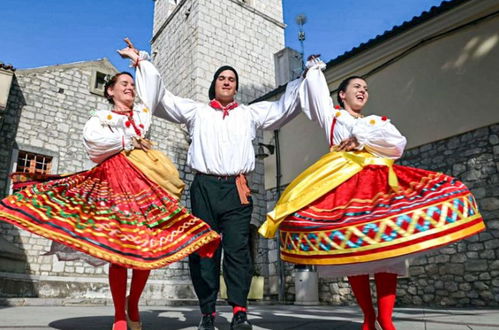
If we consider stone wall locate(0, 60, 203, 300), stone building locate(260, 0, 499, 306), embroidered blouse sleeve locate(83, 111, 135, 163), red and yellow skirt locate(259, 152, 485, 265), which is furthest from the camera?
stone wall locate(0, 60, 203, 300)

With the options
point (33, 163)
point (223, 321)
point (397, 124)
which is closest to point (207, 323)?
point (223, 321)

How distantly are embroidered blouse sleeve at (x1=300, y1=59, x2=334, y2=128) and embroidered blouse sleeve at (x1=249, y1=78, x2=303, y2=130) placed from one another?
106mm

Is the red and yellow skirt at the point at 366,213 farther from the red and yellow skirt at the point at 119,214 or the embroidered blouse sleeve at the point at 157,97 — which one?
the embroidered blouse sleeve at the point at 157,97

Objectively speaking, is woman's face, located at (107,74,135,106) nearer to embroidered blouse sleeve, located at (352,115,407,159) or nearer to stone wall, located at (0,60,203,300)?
embroidered blouse sleeve, located at (352,115,407,159)

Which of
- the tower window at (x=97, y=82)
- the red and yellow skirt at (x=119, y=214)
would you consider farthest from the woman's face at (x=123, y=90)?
the tower window at (x=97, y=82)

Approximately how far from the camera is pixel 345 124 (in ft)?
9.10

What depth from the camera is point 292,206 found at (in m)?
2.47

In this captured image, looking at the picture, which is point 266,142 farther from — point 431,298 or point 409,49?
point 431,298

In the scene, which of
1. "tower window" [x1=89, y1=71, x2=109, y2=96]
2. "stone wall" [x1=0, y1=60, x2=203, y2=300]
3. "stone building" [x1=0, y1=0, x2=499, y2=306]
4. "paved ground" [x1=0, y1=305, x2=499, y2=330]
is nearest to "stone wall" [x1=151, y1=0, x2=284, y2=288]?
"stone building" [x1=0, y1=0, x2=499, y2=306]

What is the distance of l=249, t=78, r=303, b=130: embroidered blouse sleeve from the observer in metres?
3.04

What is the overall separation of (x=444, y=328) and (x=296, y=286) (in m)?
7.15

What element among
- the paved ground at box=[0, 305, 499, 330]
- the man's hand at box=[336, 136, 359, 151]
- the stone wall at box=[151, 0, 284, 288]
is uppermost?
the stone wall at box=[151, 0, 284, 288]

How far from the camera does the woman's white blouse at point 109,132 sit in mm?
2582

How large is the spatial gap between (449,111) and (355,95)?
5.50 metres
